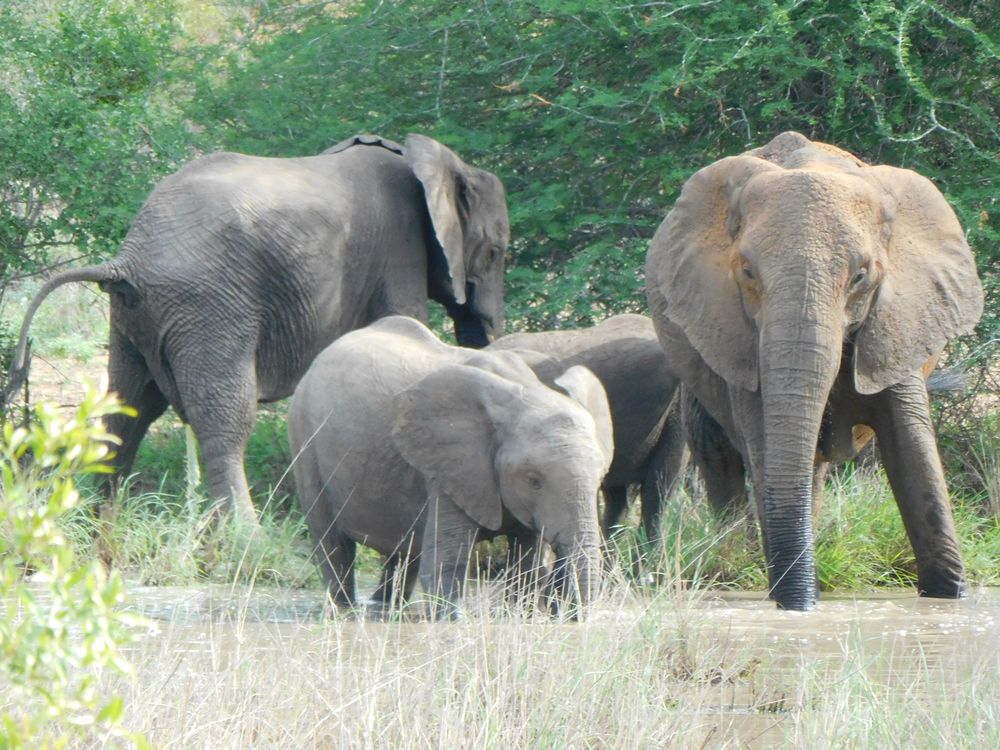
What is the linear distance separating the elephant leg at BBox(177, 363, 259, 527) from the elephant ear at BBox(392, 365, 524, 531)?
2079 millimetres

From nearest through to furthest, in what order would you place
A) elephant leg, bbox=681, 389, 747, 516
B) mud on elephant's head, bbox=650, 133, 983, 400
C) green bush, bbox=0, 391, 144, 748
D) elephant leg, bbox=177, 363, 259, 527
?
green bush, bbox=0, 391, 144, 748 → mud on elephant's head, bbox=650, 133, 983, 400 → elephant leg, bbox=681, 389, 747, 516 → elephant leg, bbox=177, 363, 259, 527

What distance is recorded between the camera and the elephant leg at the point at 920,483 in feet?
24.4

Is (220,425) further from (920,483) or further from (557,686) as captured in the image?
(557,686)

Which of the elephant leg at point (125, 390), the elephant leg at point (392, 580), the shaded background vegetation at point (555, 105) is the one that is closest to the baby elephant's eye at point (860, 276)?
the elephant leg at point (392, 580)

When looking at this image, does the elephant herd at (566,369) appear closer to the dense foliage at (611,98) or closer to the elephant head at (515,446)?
the elephant head at (515,446)

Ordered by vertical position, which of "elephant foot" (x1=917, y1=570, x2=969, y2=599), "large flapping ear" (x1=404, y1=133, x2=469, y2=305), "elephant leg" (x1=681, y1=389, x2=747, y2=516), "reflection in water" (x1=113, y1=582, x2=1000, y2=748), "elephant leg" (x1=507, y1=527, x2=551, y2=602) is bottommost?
"reflection in water" (x1=113, y1=582, x2=1000, y2=748)

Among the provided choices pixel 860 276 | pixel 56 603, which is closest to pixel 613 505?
pixel 860 276

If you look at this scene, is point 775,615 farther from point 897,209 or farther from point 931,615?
point 897,209

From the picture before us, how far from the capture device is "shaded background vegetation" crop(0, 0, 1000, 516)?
10.1 metres

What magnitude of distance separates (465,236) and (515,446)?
372 cm

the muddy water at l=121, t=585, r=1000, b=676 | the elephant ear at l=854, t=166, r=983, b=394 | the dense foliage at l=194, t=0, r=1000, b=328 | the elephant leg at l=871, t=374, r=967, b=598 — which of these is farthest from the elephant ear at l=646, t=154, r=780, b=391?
the dense foliage at l=194, t=0, r=1000, b=328

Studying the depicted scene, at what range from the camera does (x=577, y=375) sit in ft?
23.2

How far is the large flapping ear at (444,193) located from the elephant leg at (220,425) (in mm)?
1487

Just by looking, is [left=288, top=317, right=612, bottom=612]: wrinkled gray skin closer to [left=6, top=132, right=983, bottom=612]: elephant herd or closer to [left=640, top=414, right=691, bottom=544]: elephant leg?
[left=6, top=132, right=983, bottom=612]: elephant herd
